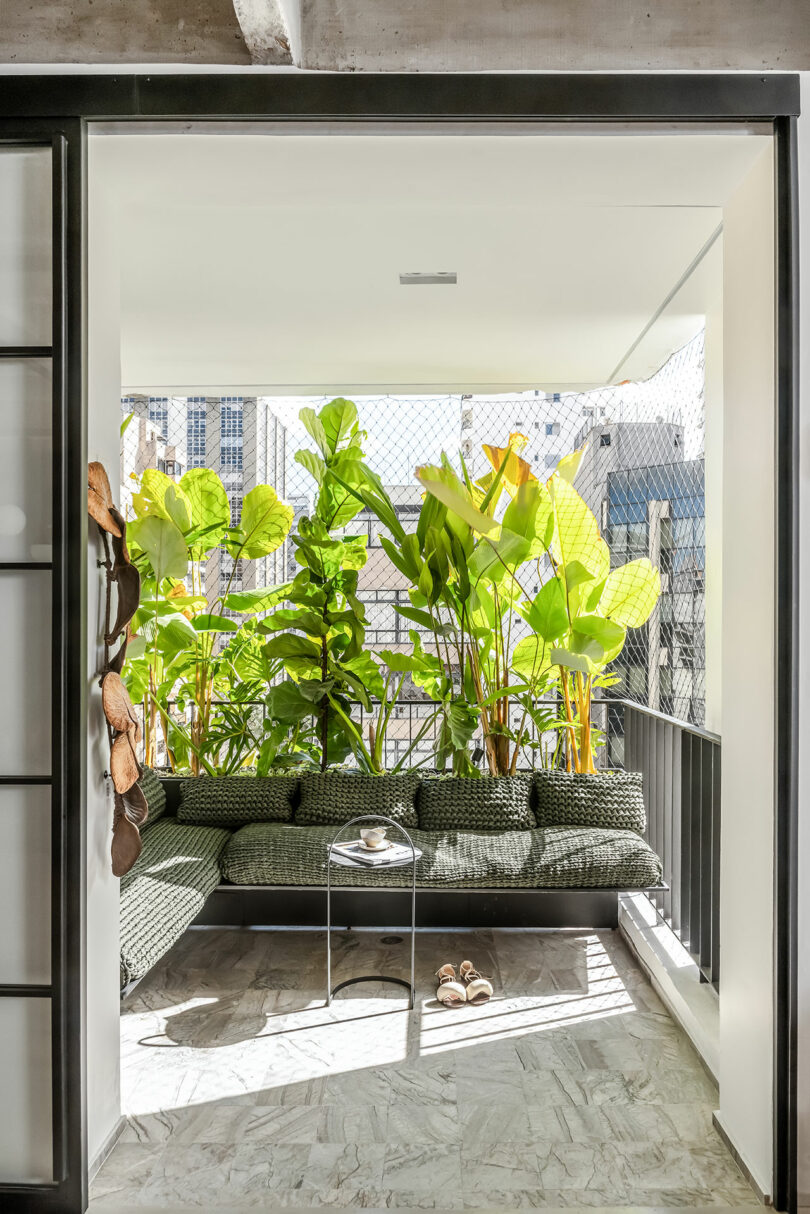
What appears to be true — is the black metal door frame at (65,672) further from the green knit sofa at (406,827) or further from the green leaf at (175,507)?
the green leaf at (175,507)

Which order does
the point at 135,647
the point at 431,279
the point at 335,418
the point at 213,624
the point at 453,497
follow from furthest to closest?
the point at 213,624, the point at 335,418, the point at 453,497, the point at 431,279, the point at 135,647

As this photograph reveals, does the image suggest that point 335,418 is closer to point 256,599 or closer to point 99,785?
point 256,599

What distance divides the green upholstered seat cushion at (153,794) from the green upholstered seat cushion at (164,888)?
2.1 inches

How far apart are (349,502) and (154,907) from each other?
2.14m

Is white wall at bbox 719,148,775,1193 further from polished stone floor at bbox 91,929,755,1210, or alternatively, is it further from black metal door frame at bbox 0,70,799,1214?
polished stone floor at bbox 91,929,755,1210

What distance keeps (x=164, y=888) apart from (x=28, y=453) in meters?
1.70

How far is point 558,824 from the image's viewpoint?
4.03 meters

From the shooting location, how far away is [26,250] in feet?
7.15

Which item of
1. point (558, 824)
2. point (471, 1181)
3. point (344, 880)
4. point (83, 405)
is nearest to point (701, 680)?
point (558, 824)

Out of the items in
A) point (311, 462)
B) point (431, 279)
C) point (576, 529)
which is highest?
point (431, 279)

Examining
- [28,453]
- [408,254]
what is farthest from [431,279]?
[28,453]

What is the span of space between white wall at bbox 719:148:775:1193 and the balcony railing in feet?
2.37

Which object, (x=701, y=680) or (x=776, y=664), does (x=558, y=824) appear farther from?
(x=776, y=664)

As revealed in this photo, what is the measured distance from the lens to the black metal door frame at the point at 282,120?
2.11 m
